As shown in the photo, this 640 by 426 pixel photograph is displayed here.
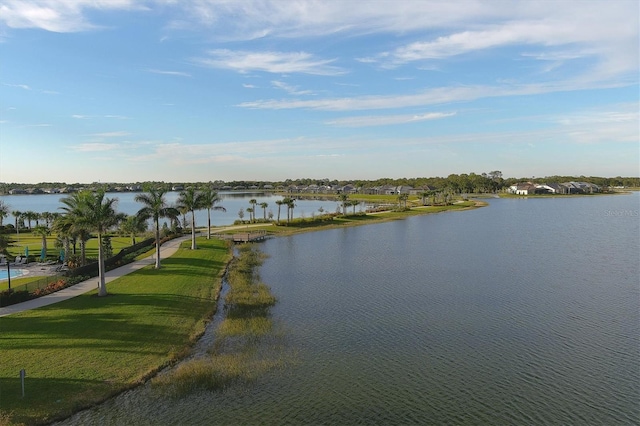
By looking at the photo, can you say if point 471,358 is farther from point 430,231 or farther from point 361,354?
point 430,231

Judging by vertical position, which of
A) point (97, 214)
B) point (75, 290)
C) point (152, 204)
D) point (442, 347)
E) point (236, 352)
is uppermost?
point (152, 204)

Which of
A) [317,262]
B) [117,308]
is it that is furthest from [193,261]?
[117,308]

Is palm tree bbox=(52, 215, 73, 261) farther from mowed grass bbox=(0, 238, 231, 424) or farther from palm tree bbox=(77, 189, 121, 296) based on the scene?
mowed grass bbox=(0, 238, 231, 424)

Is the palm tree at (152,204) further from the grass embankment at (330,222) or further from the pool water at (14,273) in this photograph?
the grass embankment at (330,222)

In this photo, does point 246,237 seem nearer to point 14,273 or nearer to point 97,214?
point 14,273

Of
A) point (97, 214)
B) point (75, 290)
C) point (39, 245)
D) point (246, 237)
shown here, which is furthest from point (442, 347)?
point (39, 245)

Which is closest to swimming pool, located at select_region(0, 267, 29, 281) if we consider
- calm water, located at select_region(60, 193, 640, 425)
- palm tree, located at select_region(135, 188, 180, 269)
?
palm tree, located at select_region(135, 188, 180, 269)
